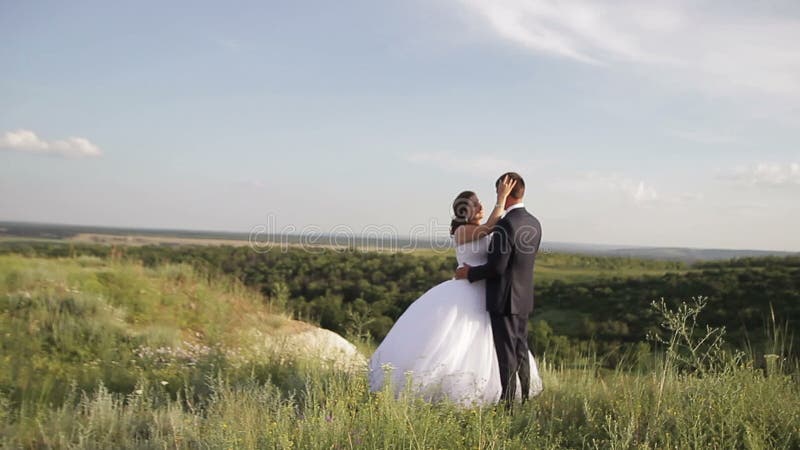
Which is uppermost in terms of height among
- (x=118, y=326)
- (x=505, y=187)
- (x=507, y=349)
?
(x=505, y=187)

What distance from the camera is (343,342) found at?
1305 centimetres

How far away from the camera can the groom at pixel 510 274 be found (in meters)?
5.80

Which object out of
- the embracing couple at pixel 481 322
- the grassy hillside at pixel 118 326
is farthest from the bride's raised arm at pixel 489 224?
the grassy hillside at pixel 118 326

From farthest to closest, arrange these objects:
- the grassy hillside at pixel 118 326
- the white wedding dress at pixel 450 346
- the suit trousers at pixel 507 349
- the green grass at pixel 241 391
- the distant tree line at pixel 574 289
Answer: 1. the distant tree line at pixel 574 289
2. the grassy hillside at pixel 118 326
3. the suit trousers at pixel 507 349
4. the white wedding dress at pixel 450 346
5. the green grass at pixel 241 391

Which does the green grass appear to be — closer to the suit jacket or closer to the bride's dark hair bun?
the suit jacket

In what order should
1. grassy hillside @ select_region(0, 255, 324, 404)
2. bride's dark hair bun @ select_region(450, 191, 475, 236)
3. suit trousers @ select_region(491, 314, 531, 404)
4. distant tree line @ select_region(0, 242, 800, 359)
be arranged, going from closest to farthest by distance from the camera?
suit trousers @ select_region(491, 314, 531, 404), bride's dark hair bun @ select_region(450, 191, 475, 236), grassy hillside @ select_region(0, 255, 324, 404), distant tree line @ select_region(0, 242, 800, 359)

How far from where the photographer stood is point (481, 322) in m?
5.98

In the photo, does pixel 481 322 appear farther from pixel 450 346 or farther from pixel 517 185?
pixel 517 185

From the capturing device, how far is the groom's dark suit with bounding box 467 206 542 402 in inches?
228

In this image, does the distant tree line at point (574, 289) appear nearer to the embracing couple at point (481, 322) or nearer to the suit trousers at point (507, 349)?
the embracing couple at point (481, 322)

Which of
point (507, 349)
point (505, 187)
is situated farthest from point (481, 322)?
point (505, 187)

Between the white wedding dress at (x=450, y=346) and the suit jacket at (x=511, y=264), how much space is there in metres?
0.17

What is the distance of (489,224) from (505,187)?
1.32 feet

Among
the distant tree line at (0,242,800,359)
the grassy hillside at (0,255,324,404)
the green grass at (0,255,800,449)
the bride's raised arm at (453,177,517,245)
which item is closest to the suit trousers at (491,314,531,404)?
the green grass at (0,255,800,449)
